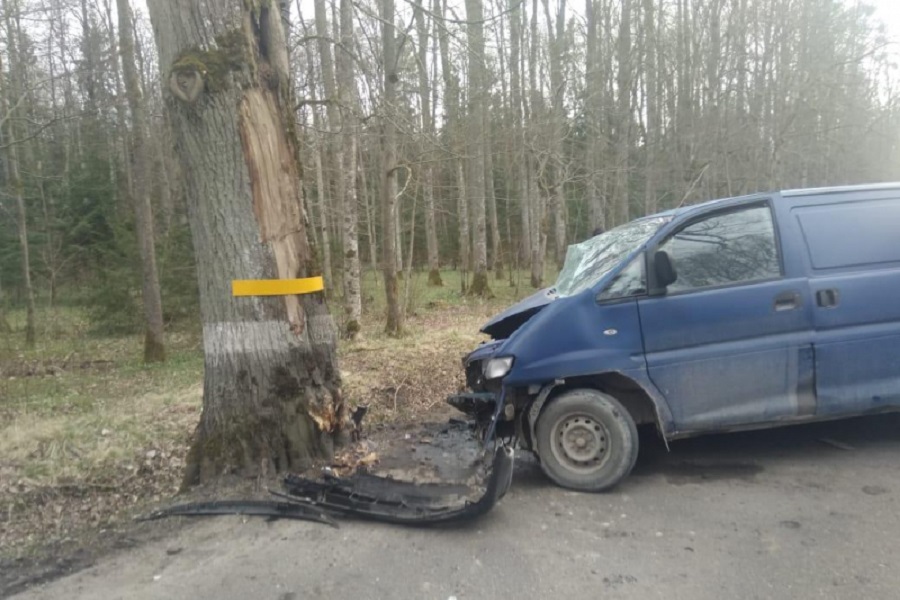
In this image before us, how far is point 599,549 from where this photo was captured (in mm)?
3883

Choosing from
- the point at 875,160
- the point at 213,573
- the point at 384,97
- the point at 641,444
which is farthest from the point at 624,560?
the point at 875,160

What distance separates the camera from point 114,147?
29.3 meters

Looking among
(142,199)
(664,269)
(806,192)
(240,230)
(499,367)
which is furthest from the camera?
(142,199)

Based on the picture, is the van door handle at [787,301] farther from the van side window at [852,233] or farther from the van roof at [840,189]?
the van roof at [840,189]

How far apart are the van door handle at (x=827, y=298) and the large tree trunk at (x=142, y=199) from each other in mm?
12077

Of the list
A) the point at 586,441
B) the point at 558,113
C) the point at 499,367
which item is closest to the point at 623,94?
the point at 558,113

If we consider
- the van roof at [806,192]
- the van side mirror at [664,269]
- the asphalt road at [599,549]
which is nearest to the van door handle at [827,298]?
the van roof at [806,192]

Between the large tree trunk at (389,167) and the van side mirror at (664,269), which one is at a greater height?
the large tree trunk at (389,167)

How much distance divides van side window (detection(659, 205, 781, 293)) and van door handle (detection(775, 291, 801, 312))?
0.53ft

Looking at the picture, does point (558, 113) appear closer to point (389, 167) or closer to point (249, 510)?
point (389, 167)

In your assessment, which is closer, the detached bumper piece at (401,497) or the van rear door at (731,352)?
the detached bumper piece at (401,497)

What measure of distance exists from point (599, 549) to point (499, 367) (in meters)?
1.49

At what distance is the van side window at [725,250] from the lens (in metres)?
4.93

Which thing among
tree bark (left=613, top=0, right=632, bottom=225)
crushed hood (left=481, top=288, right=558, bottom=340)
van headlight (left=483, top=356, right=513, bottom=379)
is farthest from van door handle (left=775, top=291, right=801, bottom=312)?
tree bark (left=613, top=0, right=632, bottom=225)
